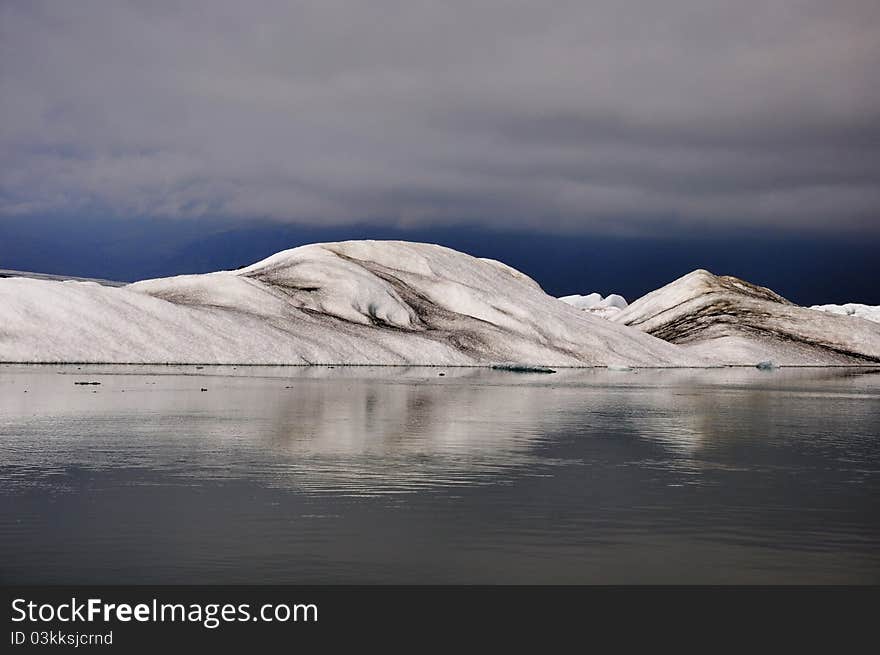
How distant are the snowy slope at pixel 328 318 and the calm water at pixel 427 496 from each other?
68.5 m

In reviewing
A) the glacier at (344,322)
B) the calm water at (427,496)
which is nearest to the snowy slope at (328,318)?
the glacier at (344,322)

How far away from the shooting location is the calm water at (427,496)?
16.4m

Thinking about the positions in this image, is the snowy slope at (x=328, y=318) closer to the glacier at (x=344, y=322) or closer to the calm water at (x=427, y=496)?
the glacier at (x=344, y=322)

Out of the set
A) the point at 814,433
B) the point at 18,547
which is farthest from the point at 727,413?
the point at 18,547

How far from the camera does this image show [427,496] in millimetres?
22844

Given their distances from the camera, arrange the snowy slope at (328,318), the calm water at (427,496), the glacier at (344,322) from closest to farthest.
A: the calm water at (427,496)
the snowy slope at (328,318)
the glacier at (344,322)

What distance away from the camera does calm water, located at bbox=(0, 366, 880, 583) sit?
16.4 m

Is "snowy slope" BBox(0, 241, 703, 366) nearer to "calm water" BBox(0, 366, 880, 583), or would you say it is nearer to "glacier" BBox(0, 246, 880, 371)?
"glacier" BBox(0, 246, 880, 371)

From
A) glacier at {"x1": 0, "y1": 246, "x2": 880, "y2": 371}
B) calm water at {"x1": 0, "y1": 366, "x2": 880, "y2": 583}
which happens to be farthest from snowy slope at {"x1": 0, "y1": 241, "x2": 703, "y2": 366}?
calm water at {"x1": 0, "y1": 366, "x2": 880, "y2": 583}

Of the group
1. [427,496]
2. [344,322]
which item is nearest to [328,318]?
[344,322]

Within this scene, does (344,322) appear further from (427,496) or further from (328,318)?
(427,496)

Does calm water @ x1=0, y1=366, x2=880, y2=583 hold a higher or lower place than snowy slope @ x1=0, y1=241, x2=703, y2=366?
lower

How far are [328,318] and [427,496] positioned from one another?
406ft

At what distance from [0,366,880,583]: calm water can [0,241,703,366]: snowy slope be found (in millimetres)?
68531
